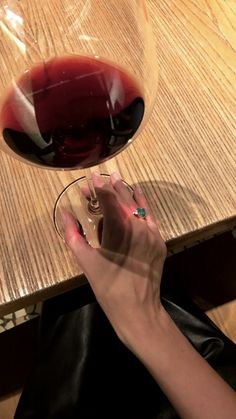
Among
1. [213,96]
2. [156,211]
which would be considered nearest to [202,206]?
[156,211]

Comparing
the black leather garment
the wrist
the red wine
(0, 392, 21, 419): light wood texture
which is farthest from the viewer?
(0, 392, 21, 419): light wood texture

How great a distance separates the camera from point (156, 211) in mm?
581

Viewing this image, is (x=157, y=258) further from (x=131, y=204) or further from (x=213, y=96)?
(x=213, y=96)

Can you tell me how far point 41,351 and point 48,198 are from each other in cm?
28

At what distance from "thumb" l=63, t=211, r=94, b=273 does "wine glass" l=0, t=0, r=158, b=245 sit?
3.7 inches

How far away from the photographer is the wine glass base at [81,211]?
0.58m

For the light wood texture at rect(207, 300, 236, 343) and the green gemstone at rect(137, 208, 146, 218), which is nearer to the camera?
the green gemstone at rect(137, 208, 146, 218)

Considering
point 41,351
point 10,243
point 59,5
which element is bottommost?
point 41,351

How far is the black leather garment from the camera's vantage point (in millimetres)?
670

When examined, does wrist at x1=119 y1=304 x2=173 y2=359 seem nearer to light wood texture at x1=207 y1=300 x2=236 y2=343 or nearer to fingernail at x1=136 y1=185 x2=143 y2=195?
fingernail at x1=136 y1=185 x2=143 y2=195

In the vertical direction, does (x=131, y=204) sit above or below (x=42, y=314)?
above

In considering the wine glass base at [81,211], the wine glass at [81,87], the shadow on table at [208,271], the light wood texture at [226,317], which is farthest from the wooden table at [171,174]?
the light wood texture at [226,317]

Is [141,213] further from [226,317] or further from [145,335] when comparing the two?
[226,317]

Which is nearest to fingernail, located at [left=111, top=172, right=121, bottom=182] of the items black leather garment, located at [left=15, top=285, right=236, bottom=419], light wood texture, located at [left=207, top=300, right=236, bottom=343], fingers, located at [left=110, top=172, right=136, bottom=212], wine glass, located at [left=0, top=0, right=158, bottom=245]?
fingers, located at [left=110, top=172, right=136, bottom=212]
